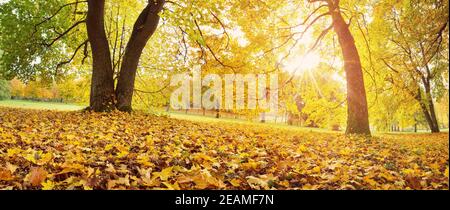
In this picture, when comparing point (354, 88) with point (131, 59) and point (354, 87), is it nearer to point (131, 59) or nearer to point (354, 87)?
point (354, 87)

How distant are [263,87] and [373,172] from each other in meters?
7.79

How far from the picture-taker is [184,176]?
9.77 ft

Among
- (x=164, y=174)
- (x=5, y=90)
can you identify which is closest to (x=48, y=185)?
(x=164, y=174)

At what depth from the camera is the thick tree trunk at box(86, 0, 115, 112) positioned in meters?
10.0

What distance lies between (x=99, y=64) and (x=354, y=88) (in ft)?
24.7

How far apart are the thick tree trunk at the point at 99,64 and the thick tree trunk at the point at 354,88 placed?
273 inches

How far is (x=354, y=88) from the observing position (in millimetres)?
9742

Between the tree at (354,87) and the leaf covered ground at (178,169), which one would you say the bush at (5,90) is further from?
the leaf covered ground at (178,169)

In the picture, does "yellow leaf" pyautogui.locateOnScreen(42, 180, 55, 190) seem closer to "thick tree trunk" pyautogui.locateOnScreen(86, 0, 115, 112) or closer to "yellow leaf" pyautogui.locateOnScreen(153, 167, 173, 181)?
"yellow leaf" pyautogui.locateOnScreen(153, 167, 173, 181)


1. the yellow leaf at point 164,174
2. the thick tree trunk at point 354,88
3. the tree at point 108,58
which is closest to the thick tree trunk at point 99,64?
the tree at point 108,58

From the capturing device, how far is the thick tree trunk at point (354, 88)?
9633mm

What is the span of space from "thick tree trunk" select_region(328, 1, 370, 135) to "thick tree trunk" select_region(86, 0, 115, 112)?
692 cm

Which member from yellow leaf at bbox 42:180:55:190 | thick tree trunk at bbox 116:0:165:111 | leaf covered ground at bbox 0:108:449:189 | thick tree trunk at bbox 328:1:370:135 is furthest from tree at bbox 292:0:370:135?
yellow leaf at bbox 42:180:55:190

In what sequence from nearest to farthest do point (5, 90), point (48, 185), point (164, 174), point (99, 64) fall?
point (48, 185) → point (164, 174) → point (99, 64) → point (5, 90)
